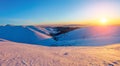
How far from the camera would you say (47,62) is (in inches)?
319

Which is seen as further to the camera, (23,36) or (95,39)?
(23,36)

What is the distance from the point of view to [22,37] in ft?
168

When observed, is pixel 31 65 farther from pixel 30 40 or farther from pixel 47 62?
pixel 30 40

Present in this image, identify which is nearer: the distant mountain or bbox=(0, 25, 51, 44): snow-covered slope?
the distant mountain

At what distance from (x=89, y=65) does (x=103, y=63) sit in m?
0.89

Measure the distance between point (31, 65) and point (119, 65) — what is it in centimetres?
409

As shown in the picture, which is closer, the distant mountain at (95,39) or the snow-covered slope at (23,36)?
the distant mountain at (95,39)

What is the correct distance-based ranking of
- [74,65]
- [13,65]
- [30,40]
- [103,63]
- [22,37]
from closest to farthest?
[13,65] < [74,65] < [103,63] < [30,40] < [22,37]

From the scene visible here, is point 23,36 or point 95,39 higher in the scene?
point 95,39

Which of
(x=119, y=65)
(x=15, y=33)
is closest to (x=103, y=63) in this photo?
(x=119, y=65)

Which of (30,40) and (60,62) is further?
(30,40)

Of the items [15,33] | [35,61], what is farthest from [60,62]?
[15,33]

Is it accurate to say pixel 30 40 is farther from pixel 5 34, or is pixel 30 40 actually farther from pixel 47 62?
pixel 47 62

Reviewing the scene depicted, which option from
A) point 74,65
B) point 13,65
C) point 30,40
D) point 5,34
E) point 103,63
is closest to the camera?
point 13,65
